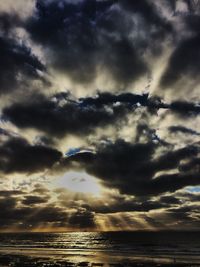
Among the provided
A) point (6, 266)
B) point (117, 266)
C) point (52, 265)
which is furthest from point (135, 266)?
point (6, 266)

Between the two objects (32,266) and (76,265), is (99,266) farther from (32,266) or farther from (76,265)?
(32,266)

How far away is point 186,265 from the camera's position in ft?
219

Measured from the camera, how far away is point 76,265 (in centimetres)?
6988

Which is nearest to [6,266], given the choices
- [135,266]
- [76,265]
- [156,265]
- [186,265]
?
[76,265]

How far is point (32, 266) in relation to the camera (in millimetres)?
67500

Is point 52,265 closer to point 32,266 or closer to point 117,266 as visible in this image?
point 32,266

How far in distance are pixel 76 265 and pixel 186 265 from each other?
2337 cm

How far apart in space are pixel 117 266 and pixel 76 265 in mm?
9433

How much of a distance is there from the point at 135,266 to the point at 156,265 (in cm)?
459

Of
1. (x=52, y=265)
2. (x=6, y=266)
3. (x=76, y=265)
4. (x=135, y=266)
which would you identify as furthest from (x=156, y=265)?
(x=6, y=266)

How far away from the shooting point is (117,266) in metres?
66.6

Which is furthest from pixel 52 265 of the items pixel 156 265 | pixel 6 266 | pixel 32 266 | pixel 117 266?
pixel 156 265

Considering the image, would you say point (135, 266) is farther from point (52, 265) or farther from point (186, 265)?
point (52, 265)

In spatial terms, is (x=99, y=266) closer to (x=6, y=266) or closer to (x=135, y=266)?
(x=135, y=266)
